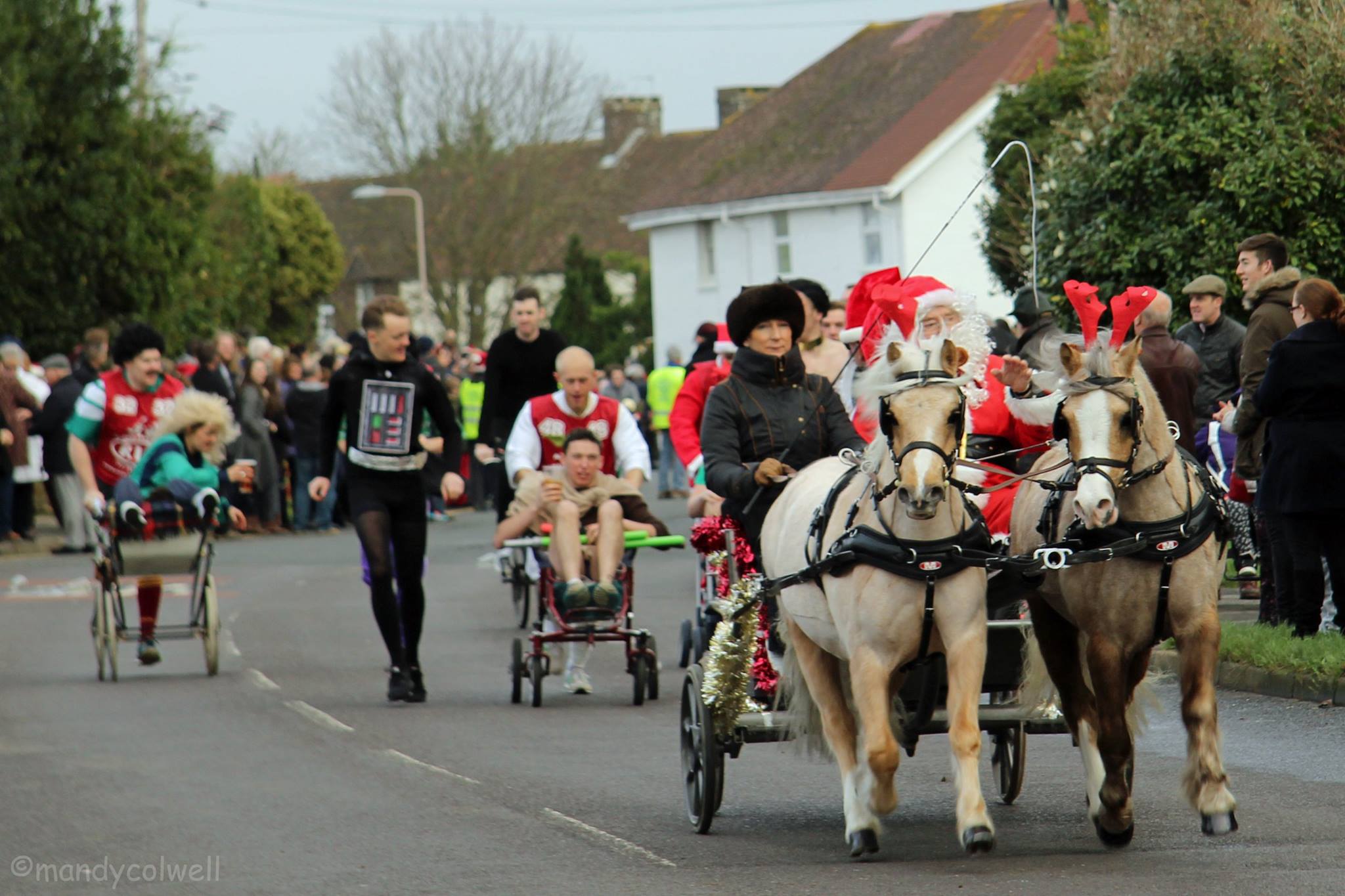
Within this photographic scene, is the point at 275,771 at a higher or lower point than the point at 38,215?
lower

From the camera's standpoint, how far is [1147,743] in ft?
33.9

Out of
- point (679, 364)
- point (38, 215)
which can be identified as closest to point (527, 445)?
point (38, 215)

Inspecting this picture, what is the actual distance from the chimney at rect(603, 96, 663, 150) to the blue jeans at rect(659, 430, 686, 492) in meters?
47.1

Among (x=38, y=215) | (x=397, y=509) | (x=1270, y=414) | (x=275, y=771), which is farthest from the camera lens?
(x=38, y=215)

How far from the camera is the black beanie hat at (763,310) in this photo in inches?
353

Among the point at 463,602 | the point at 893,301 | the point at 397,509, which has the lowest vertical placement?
the point at 463,602

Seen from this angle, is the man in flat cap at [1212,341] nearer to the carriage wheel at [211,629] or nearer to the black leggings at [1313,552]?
the black leggings at [1313,552]

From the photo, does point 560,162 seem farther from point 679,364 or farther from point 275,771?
point 275,771

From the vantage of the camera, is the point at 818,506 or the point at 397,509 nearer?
the point at 818,506

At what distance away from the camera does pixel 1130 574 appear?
7250 millimetres

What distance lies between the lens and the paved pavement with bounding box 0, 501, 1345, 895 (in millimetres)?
7090

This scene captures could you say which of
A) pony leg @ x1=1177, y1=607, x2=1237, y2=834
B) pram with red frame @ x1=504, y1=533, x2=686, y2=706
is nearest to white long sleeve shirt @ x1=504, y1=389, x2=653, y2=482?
pram with red frame @ x1=504, y1=533, x2=686, y2=706

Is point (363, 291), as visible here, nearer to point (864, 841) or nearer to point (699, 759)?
point (699, 759)

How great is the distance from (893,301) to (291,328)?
5470 centimetres
